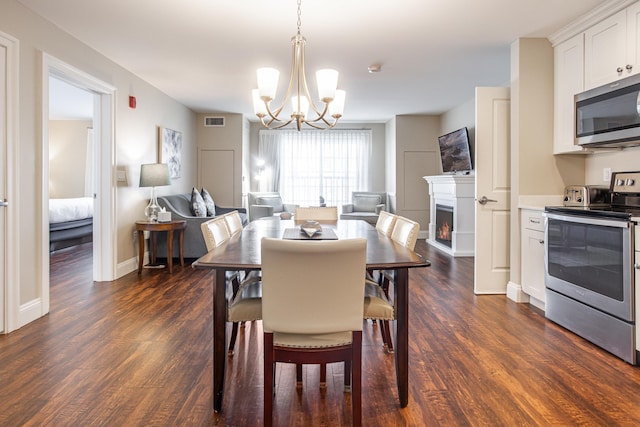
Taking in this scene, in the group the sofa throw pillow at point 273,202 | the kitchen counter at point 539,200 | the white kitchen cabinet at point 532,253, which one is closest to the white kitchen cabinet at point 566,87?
the kitchen counter at point 539,200

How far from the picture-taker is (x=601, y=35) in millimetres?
2930

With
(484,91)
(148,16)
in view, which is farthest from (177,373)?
(484,91)

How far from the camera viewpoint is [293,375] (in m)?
2.19

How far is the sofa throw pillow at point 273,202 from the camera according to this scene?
25.2 ft

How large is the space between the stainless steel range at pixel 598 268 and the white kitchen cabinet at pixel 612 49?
0.73 m

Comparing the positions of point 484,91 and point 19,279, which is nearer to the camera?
point 19,279

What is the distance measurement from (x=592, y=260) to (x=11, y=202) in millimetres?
3945

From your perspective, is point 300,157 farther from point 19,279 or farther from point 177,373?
point 177,373

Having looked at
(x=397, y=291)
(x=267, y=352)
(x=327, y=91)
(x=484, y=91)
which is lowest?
(x=267, y=352)

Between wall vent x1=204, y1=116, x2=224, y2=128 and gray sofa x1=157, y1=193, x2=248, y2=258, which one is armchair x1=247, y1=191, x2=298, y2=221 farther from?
gray sofa x1=157, y1=193, x2=248, y2=258

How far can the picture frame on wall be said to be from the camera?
5508 millimetres

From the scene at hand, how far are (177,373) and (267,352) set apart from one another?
2.85ft

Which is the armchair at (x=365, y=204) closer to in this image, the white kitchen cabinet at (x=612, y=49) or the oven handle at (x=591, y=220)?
the oven handle at (x=591, y=220)

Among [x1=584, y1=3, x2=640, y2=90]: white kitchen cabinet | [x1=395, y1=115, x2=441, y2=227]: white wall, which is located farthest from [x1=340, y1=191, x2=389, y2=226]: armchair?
[x1=584, y1=3, x2=640, y2=90]: white kitchen cabinet
